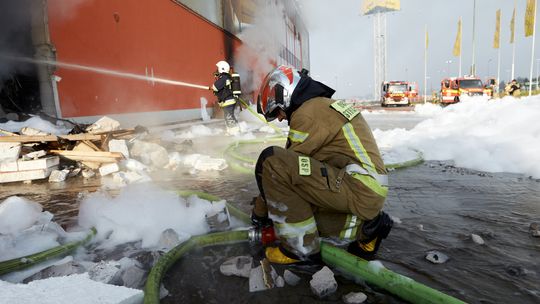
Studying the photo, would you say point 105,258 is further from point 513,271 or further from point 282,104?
point 513,271

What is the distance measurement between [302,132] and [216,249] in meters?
1.04

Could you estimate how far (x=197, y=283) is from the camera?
2029 mm

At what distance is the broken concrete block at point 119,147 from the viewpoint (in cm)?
517

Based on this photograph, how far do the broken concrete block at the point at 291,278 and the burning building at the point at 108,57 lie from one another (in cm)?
599

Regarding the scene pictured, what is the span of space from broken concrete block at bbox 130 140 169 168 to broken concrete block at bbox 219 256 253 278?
3573mm

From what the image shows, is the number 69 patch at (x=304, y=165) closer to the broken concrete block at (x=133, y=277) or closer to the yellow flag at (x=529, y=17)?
the broken concrete block at (x=133, y=277)

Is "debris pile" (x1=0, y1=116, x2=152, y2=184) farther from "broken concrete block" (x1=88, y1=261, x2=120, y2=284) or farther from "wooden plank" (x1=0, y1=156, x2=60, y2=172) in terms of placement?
"broken concrete block" (x1=88, y1=261, x2=120, y2=284)

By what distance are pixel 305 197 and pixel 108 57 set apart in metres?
6.86

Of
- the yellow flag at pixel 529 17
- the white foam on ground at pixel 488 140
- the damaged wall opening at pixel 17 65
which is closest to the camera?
the white foam on ground at pixel 488 140

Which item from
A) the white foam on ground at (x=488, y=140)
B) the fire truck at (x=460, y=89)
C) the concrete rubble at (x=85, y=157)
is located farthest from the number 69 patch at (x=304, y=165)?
the fire truck at (x=460, y=89)

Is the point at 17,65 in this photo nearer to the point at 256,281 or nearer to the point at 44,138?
the point at 44,138

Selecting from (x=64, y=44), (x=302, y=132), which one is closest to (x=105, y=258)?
(x=302, y=132)

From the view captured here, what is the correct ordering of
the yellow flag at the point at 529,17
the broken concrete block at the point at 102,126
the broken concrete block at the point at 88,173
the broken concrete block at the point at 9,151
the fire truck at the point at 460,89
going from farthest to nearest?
the yellow flag at the point at 529,17
the fire truck at the point at 460,89
the broken concrete block at the point at 102,126
the broken concrete block at the point at 88,173
the broken concrete block at the point at 9,151

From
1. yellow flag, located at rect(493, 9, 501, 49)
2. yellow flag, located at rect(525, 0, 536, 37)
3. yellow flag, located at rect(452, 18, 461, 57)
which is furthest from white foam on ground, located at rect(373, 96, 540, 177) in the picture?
yellow flag, located at rect(452, 18, 461, 57)
